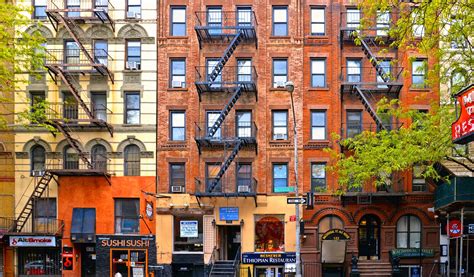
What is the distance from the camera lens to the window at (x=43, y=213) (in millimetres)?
30297

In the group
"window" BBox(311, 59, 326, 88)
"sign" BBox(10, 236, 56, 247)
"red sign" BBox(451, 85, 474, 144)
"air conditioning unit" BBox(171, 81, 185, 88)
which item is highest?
"window" BBox(311, 59, 326, 88)

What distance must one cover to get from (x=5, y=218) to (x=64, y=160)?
180 inches

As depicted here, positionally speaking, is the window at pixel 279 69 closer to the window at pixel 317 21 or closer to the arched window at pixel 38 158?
the window at pixel 317 21

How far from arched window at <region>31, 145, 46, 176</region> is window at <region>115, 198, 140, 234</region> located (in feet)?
16.1

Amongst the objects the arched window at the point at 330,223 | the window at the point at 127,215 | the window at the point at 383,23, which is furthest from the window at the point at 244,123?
the window at the point at 383,23

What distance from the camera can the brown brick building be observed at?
29531 millimetres

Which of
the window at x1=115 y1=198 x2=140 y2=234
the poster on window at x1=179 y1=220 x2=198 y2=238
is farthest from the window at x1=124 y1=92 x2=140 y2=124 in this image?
the poster on window at x1=179 y1=220 x2=198 y2=238

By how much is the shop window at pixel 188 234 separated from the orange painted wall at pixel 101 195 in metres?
1.38

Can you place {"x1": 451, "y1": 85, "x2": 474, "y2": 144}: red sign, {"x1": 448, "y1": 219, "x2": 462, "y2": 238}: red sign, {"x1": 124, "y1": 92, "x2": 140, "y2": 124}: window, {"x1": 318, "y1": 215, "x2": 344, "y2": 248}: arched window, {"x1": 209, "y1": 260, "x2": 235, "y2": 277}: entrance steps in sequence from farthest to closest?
1. {"x1": 124, "y1": 92, "x2": 140, "y2": 124}: window
2. {"x1": 318, "y1": 215, "x2": 344, "y2": 248}: arched window
3. {"x1": 209, "y1": 260, "x2": 235, "y2": 277}: entrance steps
4. {"x1": 448, "y1": 219, "x2": 462, "y2": 238}: red sign
5. {"x1": 451, "y1": 85, "x2": 474, "y2": 144}: red sign

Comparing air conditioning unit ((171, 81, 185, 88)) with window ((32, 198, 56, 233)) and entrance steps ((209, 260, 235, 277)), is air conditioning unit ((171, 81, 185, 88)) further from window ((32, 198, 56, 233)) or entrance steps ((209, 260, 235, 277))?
entrance steps ((209, 260, 235, 277))

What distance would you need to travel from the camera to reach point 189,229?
98.5ft

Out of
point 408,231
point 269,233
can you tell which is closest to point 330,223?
point 269,233

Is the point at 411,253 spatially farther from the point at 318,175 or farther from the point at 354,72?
the point at 354,72

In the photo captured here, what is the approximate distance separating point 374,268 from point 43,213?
18895mm
